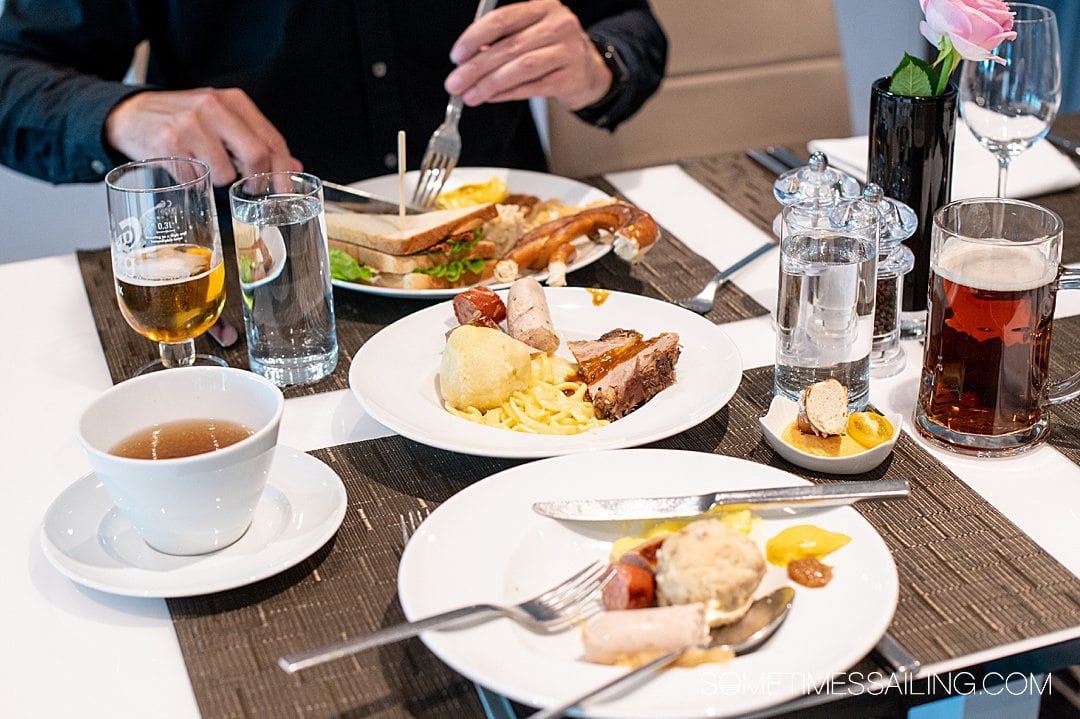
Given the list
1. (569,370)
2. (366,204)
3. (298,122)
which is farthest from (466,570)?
(298,122)

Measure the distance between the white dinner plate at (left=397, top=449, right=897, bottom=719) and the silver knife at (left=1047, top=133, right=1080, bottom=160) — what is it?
121 cm

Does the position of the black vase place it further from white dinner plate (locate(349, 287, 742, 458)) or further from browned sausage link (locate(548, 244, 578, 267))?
browned sausage link (locate(548, 244, 578, 267))

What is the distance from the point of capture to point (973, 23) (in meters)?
1.11

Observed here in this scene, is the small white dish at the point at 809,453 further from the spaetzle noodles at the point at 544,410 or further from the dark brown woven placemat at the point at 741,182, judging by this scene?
the dark brown woven placemat at the point at 741,182

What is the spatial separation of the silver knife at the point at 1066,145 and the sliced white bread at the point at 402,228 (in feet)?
3.30

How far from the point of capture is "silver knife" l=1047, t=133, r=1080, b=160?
1.85 m

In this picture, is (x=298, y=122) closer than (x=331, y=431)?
No

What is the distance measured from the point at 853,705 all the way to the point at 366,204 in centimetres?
98

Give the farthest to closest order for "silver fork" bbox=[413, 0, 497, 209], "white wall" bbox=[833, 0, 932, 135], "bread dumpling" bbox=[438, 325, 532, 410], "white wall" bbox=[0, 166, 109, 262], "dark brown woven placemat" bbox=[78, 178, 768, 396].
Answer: "white wall" bbox=[833, 0, 932, 135] → "white wall" bbox=[0, 166, 109, 262] → "silver fork" bbox=[413, 0, 497, 209] → "dark brown woven placemat" bbox=[78, 178, 768, 396] → "bread dumpling" bbox=[438, 325, 532, 410]

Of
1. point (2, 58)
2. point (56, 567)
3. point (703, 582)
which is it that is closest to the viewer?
point (703, 582)

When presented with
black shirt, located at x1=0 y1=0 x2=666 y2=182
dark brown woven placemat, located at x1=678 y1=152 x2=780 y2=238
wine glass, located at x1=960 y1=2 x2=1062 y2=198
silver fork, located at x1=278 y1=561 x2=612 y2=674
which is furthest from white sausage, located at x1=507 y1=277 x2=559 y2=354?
black shirt, located at x1=0 y1=0 x2=666 y2=182

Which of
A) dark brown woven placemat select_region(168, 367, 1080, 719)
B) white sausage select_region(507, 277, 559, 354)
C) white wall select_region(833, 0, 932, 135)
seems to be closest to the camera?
dark brown woven placemat select_region(168, 367, 1080, 719)

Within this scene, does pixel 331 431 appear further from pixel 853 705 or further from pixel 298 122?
pixel 298 122

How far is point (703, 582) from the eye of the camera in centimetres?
77
